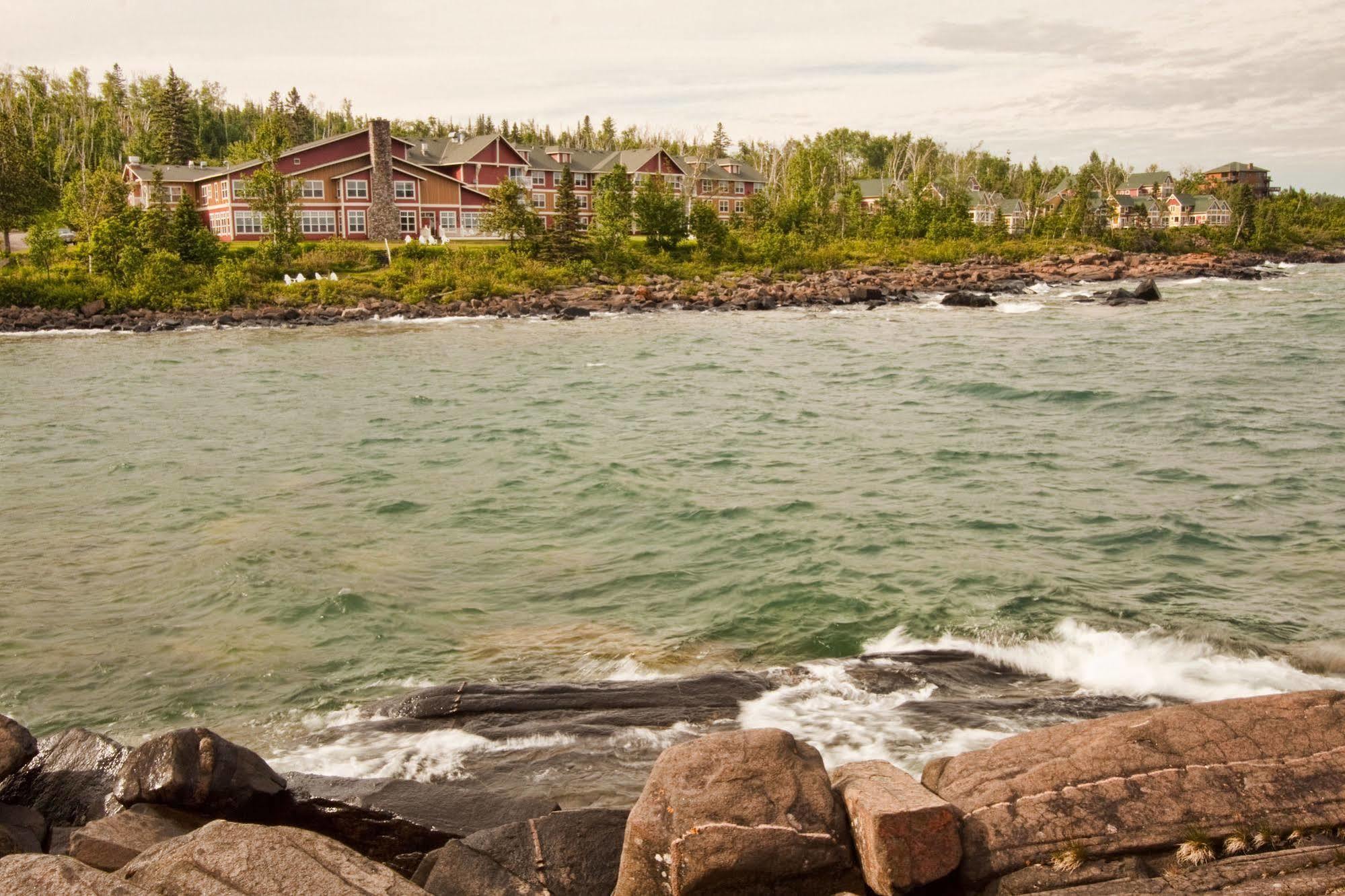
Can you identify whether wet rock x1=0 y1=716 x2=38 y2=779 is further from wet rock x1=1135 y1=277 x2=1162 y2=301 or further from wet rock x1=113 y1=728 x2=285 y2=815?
wet rock x1=1135 y1=277 x2=1162 y2=301

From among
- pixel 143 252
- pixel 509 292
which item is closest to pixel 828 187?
pixel 509 292

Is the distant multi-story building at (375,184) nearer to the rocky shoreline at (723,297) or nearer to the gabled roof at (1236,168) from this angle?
the rocky shoreline at (723,297)

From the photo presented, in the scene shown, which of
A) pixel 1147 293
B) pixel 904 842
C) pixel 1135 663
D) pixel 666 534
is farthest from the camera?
pixel 1147 293

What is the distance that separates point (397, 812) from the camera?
22.2 feet

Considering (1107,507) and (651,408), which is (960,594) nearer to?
(1107,507)

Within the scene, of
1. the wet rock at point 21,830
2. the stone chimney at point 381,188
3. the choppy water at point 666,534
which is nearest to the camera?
the wet rock at point 21,830

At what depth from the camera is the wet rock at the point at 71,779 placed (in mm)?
6840

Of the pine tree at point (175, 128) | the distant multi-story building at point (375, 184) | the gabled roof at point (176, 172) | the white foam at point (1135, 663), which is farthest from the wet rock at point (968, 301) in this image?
the pine tree at point (175, 128)

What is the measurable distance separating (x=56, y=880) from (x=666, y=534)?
998 cm

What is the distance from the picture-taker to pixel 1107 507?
14781mm

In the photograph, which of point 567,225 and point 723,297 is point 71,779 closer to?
point 723,297

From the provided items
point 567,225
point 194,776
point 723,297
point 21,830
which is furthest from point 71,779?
point 567,225

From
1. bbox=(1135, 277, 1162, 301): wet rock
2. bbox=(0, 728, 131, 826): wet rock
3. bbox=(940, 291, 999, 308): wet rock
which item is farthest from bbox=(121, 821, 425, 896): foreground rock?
bbox=(1135, 277, 1162, 301): wet rock

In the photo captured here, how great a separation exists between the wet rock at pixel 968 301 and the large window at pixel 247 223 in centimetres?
4423
